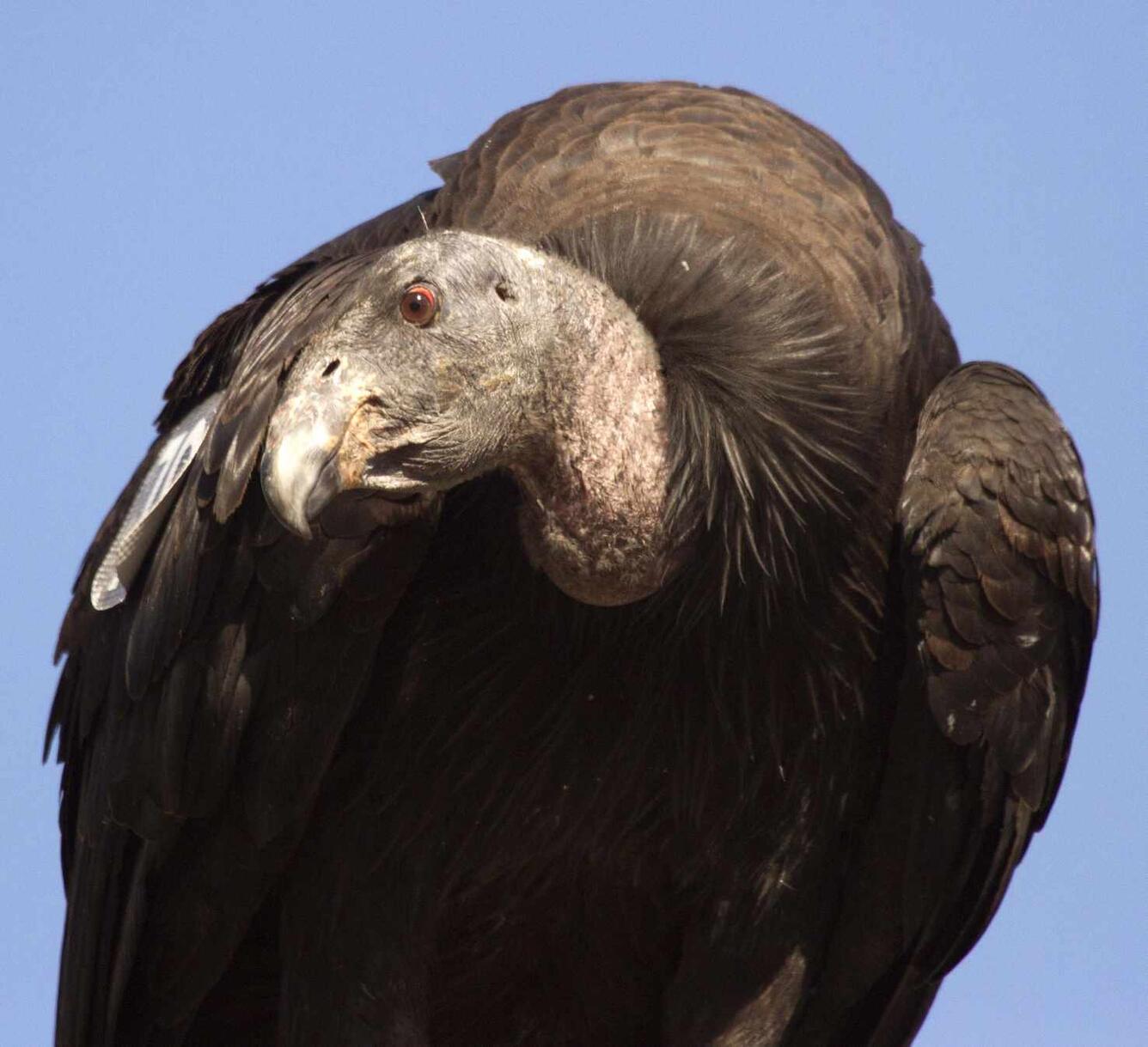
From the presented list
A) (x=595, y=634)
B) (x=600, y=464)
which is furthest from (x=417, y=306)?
(x=595, y=634)

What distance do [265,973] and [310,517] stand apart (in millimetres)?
1974

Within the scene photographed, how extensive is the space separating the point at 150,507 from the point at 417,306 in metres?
1.24

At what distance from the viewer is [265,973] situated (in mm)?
7469

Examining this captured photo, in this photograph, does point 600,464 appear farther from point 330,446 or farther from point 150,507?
point 150,507

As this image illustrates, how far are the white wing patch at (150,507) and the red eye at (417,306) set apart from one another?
88cm

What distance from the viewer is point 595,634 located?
6.84m

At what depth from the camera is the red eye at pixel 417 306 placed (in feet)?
20.3

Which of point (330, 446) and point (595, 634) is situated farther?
point (595, 634)

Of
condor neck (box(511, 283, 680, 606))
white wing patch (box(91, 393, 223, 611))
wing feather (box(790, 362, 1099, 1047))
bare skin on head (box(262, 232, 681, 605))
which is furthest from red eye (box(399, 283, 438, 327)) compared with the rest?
wing feather (box(790, 362, 1099, 1047))

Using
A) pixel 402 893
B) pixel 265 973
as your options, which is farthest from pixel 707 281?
pixel 265 973

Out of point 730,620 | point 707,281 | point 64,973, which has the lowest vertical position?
point 64,973

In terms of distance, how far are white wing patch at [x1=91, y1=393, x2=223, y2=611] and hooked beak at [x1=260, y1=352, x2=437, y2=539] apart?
78 cm

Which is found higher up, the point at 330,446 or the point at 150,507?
the point at 330,446

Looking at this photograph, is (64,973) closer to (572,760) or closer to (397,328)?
(572,760)
